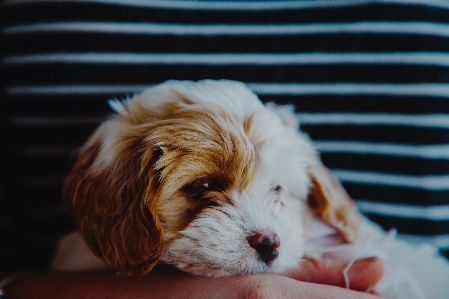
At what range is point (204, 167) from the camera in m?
1.23

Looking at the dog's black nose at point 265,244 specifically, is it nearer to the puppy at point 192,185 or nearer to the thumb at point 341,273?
the puppy at point 192,185

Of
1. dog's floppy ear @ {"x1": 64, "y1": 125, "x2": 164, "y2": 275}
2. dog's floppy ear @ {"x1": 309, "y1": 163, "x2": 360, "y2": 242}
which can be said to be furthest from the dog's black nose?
dog's floppy ear @ {"x1": 309, "y1": 163, "x2": 360, "y2": 242}

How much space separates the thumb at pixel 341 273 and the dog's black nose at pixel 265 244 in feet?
0.89

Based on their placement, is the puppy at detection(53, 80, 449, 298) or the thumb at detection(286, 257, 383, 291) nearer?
the puppy at detection(53, 80, 449, 298)

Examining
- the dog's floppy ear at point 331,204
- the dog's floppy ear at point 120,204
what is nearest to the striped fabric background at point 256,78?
the dog's floppy ear at point 331,204

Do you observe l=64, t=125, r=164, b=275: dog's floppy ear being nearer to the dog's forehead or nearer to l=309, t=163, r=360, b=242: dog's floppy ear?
the dog's forehead

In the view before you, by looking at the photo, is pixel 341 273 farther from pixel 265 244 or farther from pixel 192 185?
pixel 192 185

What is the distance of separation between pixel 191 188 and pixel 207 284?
12.8 inches

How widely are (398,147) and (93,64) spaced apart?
1528mm

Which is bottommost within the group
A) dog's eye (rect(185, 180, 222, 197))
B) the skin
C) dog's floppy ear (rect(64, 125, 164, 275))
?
the skin

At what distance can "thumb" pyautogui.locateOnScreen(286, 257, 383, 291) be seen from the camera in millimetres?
1447

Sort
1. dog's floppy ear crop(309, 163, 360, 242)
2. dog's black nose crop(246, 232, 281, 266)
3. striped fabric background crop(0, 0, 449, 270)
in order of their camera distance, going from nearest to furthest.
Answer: dog's black nose crop(246, 232, 281, 266) → dog's floppy ear crop(309, 163, 360, 242) → striped fabric background crop(0, 0, 449, 270)

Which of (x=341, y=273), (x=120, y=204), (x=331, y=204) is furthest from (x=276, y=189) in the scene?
(x=120, y=204)

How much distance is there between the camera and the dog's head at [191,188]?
121cm
